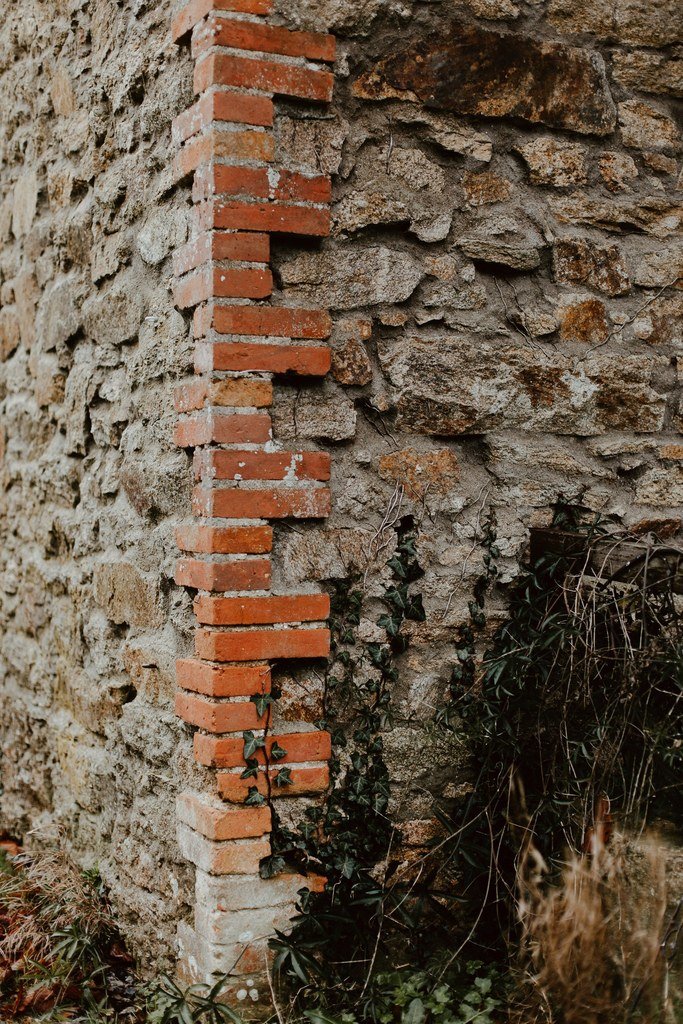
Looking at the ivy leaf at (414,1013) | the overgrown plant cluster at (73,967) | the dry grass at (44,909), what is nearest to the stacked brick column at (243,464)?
the overgrown plant cluster at (73,967)

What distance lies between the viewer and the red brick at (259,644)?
2820 mm

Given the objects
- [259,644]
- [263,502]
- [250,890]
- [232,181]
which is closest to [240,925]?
[250,890]

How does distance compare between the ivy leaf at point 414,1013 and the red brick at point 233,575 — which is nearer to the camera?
the ivy leaf at point 414,1013

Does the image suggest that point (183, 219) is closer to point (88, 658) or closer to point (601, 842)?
point (88, 658)

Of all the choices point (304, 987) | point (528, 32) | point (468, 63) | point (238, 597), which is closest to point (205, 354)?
point (238, 597)

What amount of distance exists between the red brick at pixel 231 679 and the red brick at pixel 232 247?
1055 mm

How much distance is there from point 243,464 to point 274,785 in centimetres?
84

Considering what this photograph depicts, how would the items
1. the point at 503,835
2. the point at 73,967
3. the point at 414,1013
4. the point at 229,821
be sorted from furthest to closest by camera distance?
the point at 73,967 < the point at 503,835 < the point at 229,821 < the point at 414,1013

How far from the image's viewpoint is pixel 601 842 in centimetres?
261

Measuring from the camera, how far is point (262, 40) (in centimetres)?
287

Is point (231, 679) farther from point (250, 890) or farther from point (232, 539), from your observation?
point (250, 890)

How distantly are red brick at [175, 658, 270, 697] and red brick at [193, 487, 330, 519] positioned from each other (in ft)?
1.28

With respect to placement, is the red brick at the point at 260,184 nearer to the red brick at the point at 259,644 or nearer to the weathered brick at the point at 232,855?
the red brick at the point at 259,644

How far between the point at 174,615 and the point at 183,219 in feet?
3.67
